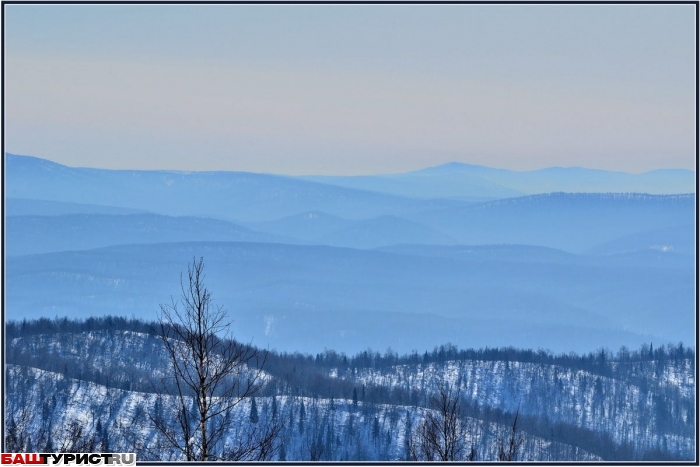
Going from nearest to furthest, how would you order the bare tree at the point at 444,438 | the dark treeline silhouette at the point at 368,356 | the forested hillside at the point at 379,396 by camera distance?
the bare tree at the point at 444,438
the forested hillside at the point at 379,396
the dark treeline silhouette at the point at 368,356

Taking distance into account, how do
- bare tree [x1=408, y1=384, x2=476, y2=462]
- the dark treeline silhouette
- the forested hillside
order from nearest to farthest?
1. bare tree [x1=408, y1=384, x2=476, y2=462]
2. the forested hillside
3. the dark treeline silhouette

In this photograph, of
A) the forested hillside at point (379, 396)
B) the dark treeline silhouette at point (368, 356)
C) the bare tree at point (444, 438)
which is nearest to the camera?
the bare tree at point (444, 438)

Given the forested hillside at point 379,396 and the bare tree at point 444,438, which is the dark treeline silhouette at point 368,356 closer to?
the forested hillside at point 379,396

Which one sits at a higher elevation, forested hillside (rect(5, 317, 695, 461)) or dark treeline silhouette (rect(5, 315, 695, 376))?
dark treeline silhouette (rect(5, 315, 695, 376))

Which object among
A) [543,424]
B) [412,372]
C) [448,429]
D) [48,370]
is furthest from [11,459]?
[412,372]

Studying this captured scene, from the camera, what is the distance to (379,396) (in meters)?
69.2

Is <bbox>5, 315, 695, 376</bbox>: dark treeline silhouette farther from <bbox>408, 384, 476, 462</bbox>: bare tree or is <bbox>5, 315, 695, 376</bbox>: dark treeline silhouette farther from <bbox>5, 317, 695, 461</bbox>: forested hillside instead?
<bbox>408, 384, 476, 462</bbox>: bare tree

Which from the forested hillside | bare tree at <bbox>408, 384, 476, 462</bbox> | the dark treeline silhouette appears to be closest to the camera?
bare tree at <bbox>408, 384, 476, 462</bbox>

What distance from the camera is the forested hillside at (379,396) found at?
187 ft

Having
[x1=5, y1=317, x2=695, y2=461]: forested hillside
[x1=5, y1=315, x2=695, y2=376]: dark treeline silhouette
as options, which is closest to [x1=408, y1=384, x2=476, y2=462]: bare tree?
[x1=5, y1=317, x2=695, y2=461]: forested hillside

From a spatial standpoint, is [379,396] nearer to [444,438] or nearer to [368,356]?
[368,356]

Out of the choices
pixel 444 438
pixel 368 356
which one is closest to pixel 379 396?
pixel 368 356

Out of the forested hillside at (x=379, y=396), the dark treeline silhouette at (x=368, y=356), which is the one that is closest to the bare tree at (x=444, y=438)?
the forested hillside at (x=379, y=396)

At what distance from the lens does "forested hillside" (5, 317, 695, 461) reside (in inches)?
2248
